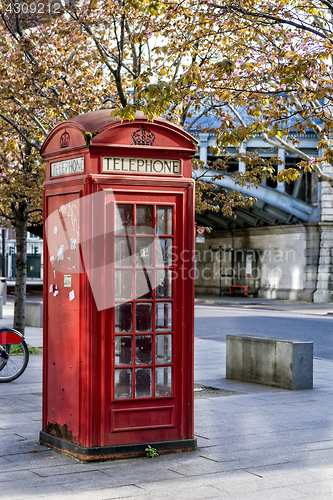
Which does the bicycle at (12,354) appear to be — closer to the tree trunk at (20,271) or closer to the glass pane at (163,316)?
the tree trunk at (20,271)

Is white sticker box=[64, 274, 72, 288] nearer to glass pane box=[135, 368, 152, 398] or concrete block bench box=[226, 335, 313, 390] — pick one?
glass pane box=[135, 368, 152, 398]

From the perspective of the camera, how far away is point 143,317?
528 cm

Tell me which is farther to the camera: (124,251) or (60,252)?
(60,252)

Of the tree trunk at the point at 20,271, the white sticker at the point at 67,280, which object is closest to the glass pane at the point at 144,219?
the white sticker at the point at 67,280

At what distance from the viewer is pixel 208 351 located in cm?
1288

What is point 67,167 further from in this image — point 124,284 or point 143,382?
point 143,382

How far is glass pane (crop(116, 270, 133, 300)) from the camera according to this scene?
206 inches

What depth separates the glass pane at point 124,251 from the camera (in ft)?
17.2

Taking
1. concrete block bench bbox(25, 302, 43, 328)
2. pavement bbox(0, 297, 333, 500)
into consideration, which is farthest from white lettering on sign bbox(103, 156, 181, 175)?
concrete block bench bbox(25, 302, 43, 328)

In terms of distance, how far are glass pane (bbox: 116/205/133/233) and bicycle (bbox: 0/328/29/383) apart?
4.25 meters

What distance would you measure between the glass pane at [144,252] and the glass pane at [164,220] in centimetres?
13

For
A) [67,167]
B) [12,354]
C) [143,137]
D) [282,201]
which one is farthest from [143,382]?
[282,201]

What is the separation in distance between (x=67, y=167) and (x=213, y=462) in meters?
2.63

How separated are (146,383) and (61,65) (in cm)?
691
